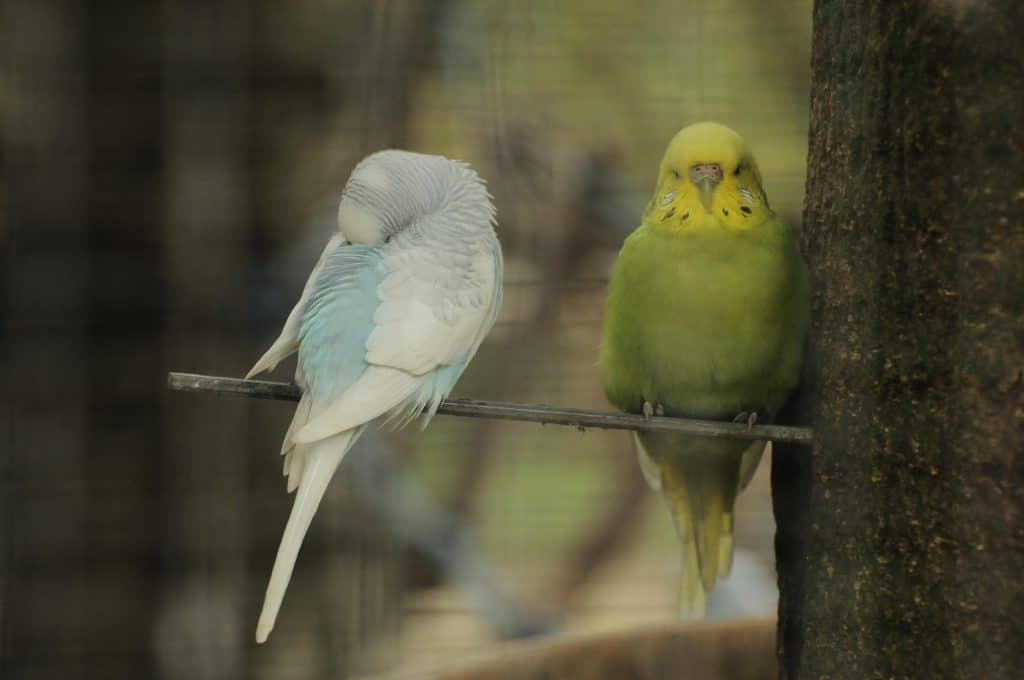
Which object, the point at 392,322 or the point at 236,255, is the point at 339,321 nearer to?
the point at 392,322

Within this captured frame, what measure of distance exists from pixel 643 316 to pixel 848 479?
0.13 meters

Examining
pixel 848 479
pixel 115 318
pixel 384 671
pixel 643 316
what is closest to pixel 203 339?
pixel 115 318

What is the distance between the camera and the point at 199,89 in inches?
36.3

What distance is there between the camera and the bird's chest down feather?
488mm

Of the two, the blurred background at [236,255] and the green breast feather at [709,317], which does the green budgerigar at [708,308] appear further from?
the blurred background at [236,255]

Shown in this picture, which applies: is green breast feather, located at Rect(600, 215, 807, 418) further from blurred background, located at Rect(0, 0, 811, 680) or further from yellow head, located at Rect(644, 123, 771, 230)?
blurred background, located at Rect(0, 0, 811, 680)

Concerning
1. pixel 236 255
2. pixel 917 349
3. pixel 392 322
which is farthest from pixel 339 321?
pixel 236 255

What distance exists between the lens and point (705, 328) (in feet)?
1.67

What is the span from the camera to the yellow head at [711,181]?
492 mm

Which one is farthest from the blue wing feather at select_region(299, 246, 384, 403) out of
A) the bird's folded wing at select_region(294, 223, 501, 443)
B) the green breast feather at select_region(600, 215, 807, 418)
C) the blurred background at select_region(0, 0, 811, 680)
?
the blurred background at select_region(0, 0, 811, 680)

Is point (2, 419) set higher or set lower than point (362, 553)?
higher

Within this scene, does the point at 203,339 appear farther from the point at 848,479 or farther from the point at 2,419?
the point at 848,479

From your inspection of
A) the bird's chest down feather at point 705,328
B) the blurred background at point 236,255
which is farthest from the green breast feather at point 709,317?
the blurred background at point 236,255

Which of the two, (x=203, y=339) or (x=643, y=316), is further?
(x=203, y=339)
